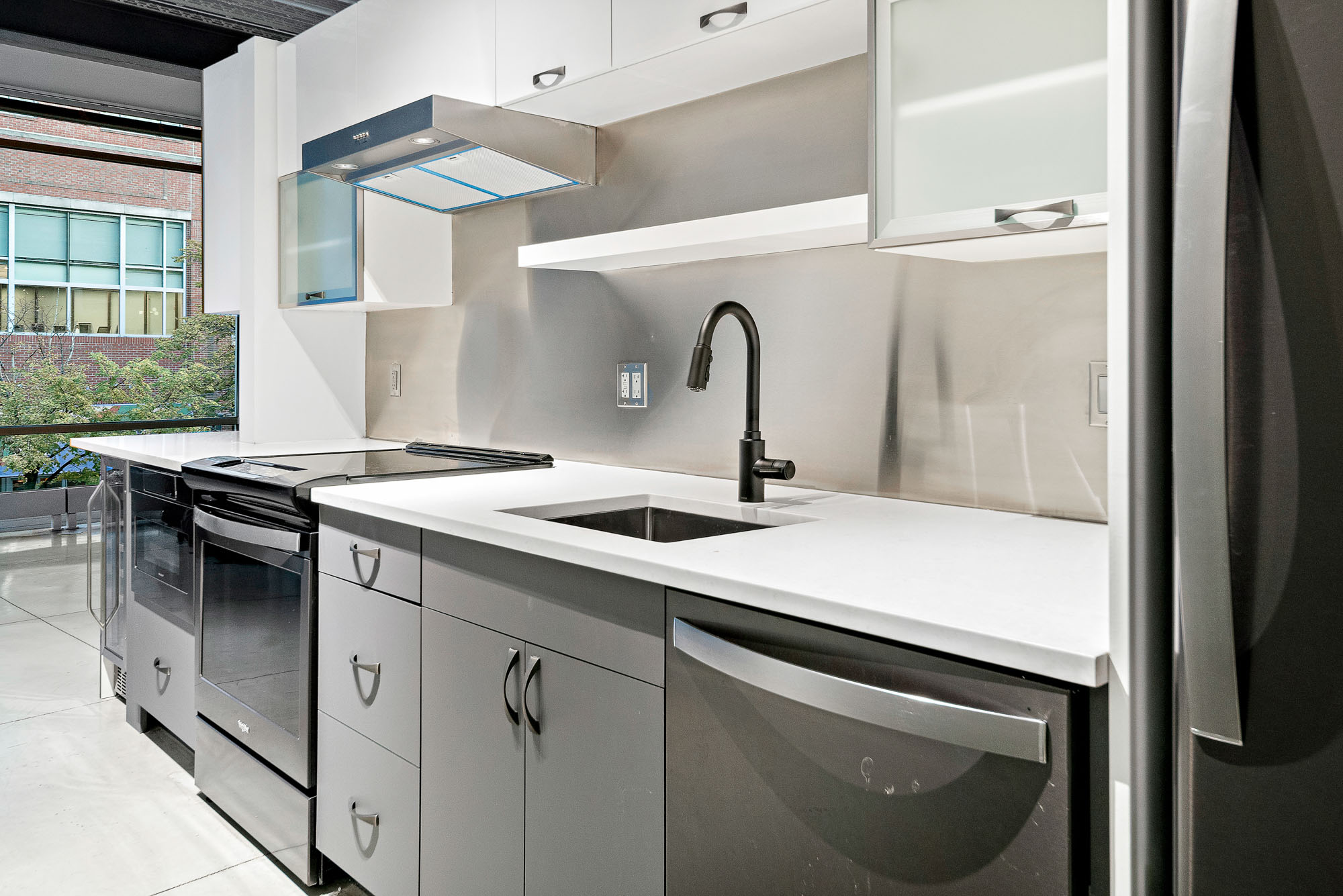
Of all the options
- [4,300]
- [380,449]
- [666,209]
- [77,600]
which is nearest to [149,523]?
[380,449]

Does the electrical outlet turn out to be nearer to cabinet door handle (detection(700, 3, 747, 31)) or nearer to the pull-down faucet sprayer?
the pull-down faucet sprayer

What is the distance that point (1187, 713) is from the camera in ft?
2.60

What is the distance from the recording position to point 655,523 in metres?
2.01

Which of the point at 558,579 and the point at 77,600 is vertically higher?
the point at 558,579

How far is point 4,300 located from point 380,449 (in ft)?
14.0

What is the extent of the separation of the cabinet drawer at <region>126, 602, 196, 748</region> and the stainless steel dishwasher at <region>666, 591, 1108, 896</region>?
1893mm

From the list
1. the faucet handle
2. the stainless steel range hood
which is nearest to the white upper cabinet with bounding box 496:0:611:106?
the stainless steel range hood

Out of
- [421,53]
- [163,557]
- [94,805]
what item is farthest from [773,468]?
[94,805]

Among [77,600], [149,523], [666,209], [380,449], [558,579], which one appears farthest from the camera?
[77,600]

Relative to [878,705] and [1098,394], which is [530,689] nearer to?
[878,705]

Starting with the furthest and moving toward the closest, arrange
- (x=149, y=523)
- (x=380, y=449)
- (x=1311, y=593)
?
1. (x=380, y=449)
2. (x=149, y=523)
3. (x=1311, y=593)

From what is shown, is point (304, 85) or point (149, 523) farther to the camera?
point (304, 85)

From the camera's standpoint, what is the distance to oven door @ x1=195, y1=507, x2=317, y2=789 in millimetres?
2051

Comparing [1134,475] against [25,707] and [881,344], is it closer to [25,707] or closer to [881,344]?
[881,344]
